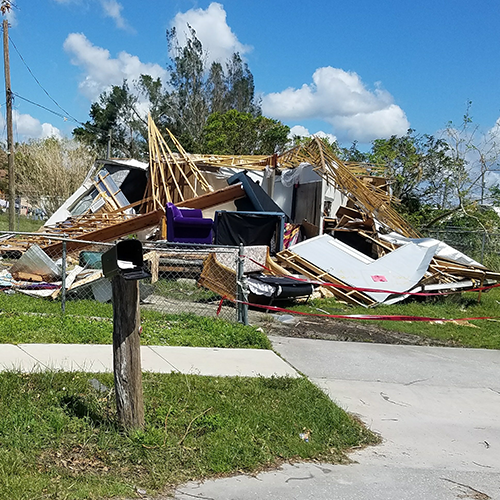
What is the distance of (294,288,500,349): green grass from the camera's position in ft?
31.8

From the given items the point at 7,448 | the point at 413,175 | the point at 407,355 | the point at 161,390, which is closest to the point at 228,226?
the point at 407,355

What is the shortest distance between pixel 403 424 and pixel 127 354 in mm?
2756

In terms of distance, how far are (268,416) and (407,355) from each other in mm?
3761

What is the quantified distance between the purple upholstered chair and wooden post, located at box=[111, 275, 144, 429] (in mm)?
10092

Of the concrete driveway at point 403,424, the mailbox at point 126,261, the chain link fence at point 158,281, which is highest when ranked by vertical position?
the mailbox at point 126,261

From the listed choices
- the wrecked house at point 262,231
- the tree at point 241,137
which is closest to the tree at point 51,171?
the tree at point 241,137

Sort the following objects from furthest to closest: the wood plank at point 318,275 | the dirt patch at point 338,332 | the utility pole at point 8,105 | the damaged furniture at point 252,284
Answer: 1. the utility pole at point 8,105
2. the wood plank at point 318,275
3. the damaged furniture at point 252,284
4. the dirt patch at point 338,332

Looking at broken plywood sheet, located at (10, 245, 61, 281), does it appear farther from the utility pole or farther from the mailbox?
the utility pole

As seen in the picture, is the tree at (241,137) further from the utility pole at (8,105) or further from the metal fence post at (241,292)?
the metal fence post at (241,292)

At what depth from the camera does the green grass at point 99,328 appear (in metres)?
7.21

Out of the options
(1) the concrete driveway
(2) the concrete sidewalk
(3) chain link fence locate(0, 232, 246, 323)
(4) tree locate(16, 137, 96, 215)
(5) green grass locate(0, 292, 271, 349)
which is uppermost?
(4) tree locate(16, 137, 96, 215)

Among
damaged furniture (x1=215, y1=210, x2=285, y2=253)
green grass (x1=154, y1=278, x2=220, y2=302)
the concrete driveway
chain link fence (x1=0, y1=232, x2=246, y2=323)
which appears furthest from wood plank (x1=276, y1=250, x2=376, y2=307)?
the concrete driveway

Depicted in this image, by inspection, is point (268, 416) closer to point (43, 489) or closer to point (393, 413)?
point (393, 413)

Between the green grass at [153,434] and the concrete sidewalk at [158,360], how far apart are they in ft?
1.27
